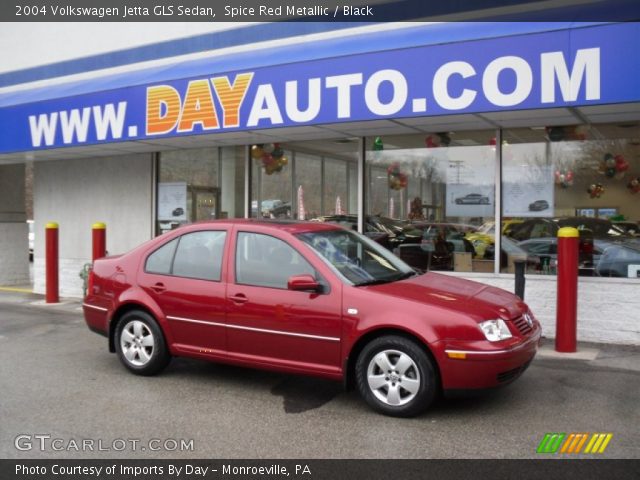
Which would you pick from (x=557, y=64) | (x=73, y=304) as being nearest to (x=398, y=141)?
(x=557, y=64)

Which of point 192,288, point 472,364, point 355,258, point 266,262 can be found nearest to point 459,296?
point 472,364

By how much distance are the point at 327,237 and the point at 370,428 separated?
1.88 meters

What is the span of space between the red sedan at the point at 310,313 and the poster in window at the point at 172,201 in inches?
191

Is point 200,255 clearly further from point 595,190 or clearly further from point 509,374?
point 595,190

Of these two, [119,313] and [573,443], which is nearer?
[573,443]

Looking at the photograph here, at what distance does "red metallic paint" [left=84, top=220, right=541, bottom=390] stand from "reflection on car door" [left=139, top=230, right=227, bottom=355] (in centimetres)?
1

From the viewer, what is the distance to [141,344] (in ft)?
20.7

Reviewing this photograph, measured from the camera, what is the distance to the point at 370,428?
15.9ft

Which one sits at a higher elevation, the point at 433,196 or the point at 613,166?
the point at 613,166

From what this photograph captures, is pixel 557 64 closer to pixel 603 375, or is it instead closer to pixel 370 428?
pixel 603 375

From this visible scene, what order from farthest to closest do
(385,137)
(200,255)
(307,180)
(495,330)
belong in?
(307,180), (385,137), (200,255), (495,330)

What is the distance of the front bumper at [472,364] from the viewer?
4781mm

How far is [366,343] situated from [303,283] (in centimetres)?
70

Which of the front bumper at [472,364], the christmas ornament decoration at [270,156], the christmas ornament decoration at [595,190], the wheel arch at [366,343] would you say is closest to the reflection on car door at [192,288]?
the wheel arch at [366,343]
